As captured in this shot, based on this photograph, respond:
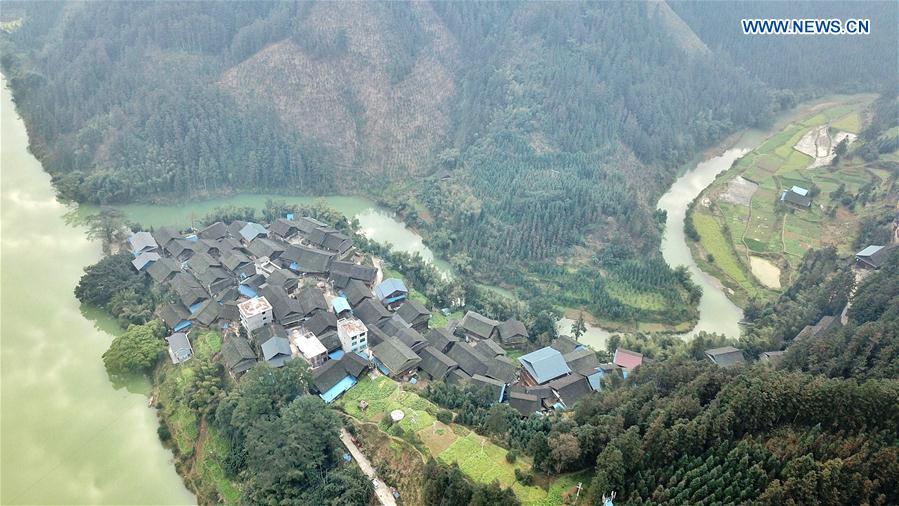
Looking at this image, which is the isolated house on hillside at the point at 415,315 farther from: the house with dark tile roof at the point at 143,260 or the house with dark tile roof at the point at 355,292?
the house with dark tile roof at the point at 143,260

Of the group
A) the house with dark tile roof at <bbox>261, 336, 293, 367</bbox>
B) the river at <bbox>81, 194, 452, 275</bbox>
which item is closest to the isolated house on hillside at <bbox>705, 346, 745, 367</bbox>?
the river at <bbox>81, 194, 452, 275</bbox>

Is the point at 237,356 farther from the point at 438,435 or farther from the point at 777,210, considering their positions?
the point at 777,210

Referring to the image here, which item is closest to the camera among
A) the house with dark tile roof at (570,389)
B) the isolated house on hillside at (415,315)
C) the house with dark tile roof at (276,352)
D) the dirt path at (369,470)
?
the dirt path at (369,470)

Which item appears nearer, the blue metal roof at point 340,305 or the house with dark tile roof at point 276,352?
the house with dark tile roof at point 276,352

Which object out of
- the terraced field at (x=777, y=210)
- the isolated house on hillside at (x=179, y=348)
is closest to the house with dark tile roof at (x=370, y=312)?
the isolated house on hillside at (x=179, y=348)

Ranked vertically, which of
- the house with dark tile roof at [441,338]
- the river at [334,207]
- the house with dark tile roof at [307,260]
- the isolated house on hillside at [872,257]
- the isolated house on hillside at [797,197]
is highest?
the isolated house on hillside at [872,257]

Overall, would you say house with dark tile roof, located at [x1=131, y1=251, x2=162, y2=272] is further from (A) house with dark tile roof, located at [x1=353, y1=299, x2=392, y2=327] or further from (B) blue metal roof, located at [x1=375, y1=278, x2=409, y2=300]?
(B) blue metal roof, located at [x1=375, y1=278, x2=409, y2=300]

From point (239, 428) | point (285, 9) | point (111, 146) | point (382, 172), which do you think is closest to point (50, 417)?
point (239, 428)
